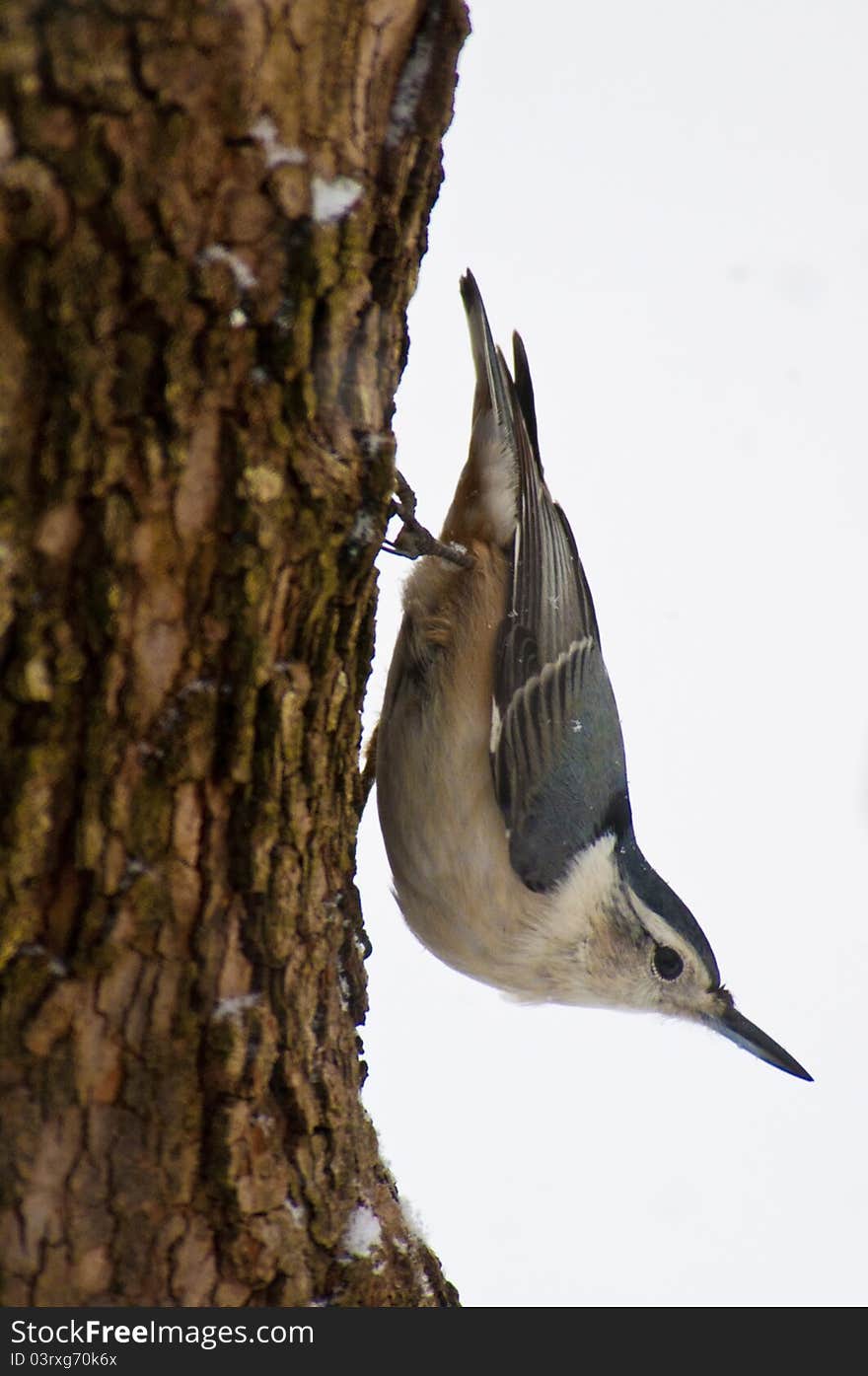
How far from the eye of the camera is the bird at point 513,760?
8.79 feet

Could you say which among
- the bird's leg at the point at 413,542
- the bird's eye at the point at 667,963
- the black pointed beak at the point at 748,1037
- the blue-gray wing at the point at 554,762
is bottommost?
the black pointed beak at the point at 748,1037

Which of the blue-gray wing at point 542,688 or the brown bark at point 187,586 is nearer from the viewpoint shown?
the brown bark at point 187,586

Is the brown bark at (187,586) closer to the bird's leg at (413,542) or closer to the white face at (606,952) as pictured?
the bird's leg at (413,542)

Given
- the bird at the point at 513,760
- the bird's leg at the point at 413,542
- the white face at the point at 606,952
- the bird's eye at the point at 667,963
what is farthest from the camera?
the bird's eye at the point at 667,963

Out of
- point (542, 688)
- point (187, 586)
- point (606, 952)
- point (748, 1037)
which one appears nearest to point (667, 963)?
point (606, 952)

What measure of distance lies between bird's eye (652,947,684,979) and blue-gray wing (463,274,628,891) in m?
0.34

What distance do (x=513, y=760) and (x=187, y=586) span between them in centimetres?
132

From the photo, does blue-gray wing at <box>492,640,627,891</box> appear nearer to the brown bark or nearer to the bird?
the bird

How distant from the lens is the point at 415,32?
5.20 feet

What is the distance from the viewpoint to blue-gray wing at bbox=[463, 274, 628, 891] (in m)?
2.71

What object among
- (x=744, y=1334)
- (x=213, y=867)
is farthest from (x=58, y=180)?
(x=744, y=1334)

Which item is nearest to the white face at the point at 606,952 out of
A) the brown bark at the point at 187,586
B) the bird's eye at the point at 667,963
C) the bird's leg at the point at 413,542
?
the bird's eye at the point at 667,963

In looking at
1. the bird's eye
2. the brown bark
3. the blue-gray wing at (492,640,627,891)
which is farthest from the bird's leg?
the bird's eye

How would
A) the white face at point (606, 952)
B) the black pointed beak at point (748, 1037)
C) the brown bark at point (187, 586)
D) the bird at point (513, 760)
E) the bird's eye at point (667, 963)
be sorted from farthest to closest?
the black pointed beak at point (748, 1037) < the bird's eye at point (667, 963) < the white face at point (606, 952) < the bird at point (513, 760) < the brown bark at point (187, 586)
